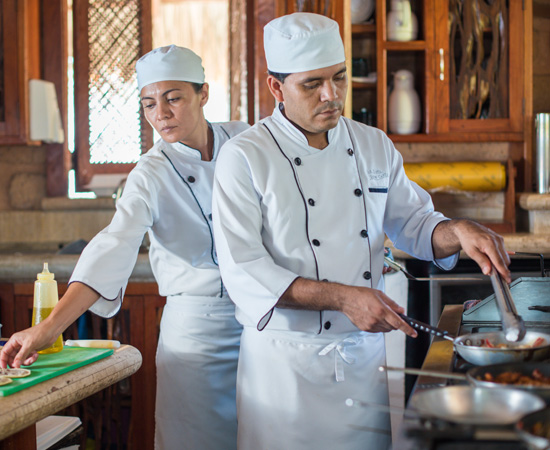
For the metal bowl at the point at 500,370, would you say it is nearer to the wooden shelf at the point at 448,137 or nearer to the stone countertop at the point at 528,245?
the stone countertop at the point at 528,245

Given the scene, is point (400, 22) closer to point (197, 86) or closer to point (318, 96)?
point (197, 86)

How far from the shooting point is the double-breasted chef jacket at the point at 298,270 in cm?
199

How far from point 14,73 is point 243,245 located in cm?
269

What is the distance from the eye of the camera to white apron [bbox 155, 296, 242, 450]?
7.81ft

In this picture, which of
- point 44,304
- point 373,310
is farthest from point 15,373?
point 373,310

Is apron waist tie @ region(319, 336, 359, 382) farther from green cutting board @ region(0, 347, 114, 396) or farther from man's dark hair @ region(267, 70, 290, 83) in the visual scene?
A: man's dark hair @ region(267, 70, 290, 83)

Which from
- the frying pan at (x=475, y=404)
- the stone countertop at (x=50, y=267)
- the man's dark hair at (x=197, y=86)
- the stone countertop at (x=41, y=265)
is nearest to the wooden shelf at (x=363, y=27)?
the stone countertop at (x=50, y=267)

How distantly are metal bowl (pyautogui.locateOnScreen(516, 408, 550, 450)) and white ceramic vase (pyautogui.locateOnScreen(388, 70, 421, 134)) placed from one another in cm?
326

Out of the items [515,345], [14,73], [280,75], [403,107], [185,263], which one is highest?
[14,73]

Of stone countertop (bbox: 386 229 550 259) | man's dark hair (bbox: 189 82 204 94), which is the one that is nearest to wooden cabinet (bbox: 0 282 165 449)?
stone countertop (bbox: 386 229 550 259)

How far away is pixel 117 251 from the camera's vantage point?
7.04ft

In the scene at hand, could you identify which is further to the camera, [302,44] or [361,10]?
[361,10]

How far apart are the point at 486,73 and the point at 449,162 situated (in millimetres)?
547

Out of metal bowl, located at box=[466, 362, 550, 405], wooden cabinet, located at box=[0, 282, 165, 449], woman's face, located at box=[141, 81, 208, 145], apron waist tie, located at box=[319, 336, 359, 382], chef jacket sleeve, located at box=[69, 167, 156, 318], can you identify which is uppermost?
woman's face, located at box=[141, 81, 208, 145]
